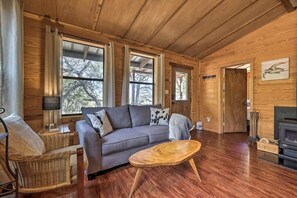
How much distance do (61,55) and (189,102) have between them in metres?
3.84

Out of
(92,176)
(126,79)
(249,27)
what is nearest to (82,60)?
(126,79)

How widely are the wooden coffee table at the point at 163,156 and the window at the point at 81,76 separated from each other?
6.18 ft

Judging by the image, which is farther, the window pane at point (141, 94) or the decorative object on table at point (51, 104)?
the window pane at point (141, 94)

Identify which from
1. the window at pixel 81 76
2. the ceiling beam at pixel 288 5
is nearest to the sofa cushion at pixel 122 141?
the window at pixel 81 76

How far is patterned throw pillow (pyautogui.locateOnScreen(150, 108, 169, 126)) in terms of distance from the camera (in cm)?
317

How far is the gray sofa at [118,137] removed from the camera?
6.69 feet

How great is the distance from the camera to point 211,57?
4.79 m

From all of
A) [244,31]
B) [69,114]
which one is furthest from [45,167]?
[244,31]

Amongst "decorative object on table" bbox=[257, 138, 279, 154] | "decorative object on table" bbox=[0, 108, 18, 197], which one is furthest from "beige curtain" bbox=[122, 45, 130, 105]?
"decorative object on table" bbox=[257, 138, 279, 154]

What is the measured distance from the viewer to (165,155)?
5.80 ft

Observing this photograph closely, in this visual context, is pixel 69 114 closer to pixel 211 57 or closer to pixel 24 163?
pixel 24 163

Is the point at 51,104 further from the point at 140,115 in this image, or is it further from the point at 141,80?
the point at 141,80

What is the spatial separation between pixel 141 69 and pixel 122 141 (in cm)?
231

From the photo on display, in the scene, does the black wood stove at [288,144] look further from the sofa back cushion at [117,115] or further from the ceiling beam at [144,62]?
the ceiling beam at [144,62]
